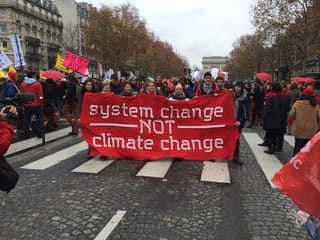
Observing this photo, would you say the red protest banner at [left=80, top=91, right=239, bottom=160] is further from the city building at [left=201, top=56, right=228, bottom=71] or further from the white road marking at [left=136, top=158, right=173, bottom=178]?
the city building at [left=201, top=56, right=228, bottom=71]

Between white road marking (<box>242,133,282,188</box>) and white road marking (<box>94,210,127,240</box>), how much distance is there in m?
2.64

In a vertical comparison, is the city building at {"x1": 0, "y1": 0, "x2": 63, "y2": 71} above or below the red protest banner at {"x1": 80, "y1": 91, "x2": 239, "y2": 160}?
above

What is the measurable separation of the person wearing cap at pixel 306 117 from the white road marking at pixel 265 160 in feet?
2.44

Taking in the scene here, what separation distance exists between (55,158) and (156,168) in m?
2.39

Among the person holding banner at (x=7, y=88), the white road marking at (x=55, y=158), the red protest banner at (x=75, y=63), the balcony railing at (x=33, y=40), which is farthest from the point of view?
the balcony railing at (x=33, y=40)

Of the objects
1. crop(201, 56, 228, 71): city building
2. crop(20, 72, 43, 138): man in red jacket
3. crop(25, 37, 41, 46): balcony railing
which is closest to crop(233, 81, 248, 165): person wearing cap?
crop(20, 72, 43, 138): man in red jacket

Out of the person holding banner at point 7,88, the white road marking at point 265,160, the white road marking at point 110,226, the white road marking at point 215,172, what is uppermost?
the person holding banner at point 7,88

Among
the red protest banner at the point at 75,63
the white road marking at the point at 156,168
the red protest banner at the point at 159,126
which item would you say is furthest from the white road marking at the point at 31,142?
the red protest banner at the point at 75,63

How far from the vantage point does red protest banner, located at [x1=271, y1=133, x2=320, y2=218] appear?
8.34 feet

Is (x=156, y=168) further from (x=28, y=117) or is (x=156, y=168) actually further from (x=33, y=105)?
(x=28, y=117)

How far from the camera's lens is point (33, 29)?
7950cm

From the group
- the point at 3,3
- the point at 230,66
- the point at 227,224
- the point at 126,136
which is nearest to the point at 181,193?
the point at 227,224

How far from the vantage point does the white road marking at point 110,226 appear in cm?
384

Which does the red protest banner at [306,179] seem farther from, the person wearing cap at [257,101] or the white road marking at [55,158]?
A: the person wearing cap at [257,101]
